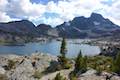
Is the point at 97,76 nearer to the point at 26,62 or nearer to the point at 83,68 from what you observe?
the point at 83,68

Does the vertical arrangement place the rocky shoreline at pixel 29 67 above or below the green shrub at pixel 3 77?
above

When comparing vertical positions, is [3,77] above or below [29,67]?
below

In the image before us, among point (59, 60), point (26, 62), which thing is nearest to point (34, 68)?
point (26, 62)

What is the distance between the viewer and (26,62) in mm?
98938

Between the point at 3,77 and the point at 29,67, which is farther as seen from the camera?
the point at 29,67

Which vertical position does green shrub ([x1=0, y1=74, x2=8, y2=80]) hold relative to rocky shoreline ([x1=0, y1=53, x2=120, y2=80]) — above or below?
below

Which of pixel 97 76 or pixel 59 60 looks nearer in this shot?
pixel 97 76

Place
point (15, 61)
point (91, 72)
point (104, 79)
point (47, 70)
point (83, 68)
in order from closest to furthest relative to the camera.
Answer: point (104, 79), point (91, 72), point (83, 68), point (47, 70), point (15, 61)

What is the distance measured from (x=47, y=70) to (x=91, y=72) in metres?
22.3

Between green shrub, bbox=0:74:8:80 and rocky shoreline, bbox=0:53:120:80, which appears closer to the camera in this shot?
green shrub, bbox=0:74:8:80

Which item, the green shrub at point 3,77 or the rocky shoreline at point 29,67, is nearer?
the green shrub at point 3,77

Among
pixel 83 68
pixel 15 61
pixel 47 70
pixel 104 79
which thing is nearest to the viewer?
pixel 104 79

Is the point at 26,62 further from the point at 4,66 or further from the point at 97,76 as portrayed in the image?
the point at 97,76

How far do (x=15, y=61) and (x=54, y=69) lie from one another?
16.7 m
